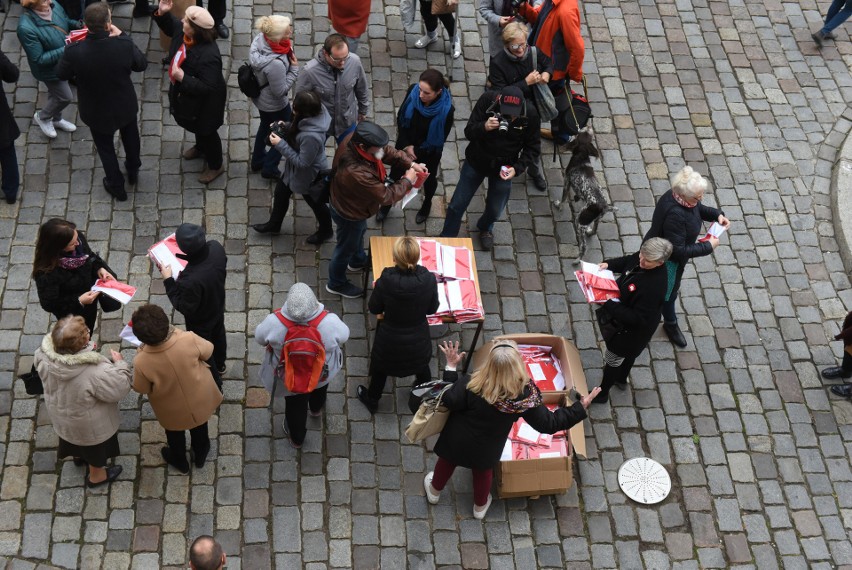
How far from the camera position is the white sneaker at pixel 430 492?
7266 millimetres

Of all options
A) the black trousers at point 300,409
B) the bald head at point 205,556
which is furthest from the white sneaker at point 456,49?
the bald head at point 205,556

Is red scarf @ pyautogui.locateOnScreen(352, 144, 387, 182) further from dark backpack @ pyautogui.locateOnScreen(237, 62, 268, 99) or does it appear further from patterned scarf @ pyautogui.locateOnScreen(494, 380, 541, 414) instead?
patterned scarf @ pyautogui.locateOnScreen(494, 380, 541, 414)

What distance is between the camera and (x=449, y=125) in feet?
28.0

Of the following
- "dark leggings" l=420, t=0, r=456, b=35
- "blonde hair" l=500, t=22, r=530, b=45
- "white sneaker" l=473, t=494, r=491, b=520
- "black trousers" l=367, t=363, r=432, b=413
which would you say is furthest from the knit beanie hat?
"dark leggings" l=420, t=0, r=456, b=35

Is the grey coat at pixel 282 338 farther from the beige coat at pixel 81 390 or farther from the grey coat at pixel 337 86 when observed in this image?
the grey coat at pixel 337 86

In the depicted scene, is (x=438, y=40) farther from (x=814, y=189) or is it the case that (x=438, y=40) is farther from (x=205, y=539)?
(x=205, y=539)

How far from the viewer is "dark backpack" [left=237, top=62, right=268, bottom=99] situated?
8.52 metres

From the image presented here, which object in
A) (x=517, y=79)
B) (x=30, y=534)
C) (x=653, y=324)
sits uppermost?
(x=517, y=79)

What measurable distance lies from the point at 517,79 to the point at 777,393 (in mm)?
3762

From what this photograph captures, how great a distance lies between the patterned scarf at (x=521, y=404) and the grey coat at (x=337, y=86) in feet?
12.0

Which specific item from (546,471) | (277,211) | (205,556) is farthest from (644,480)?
(277,211)

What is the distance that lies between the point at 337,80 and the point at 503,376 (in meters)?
3.74

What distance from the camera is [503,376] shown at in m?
5.94

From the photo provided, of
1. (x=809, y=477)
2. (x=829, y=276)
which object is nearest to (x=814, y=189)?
(x=829, y=276)
